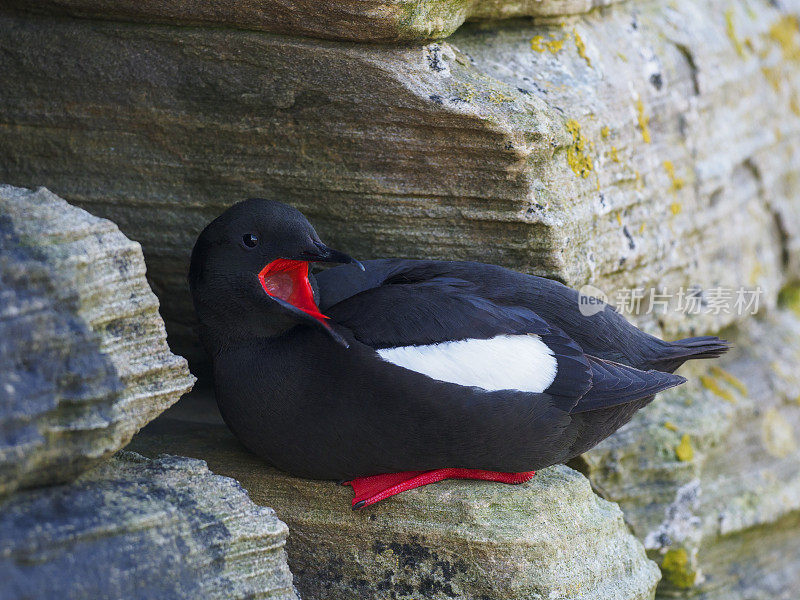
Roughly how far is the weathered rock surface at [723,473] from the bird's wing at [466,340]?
4.04 feet

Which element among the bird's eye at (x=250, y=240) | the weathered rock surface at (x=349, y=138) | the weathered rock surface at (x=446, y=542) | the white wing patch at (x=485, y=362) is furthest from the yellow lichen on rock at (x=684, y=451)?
the bird's eye at (x=250, y=240)

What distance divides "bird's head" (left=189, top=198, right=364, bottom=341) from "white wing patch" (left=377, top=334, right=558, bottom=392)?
374 millimetres

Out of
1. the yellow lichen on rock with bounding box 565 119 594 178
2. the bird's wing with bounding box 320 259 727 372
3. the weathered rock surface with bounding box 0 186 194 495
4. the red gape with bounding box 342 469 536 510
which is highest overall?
the yellow lichen on rock with bounding box 565 119 594 178

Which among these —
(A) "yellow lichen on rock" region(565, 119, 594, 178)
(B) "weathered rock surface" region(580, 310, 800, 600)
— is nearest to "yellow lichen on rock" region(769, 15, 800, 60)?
(B) "weathered rock surface" region(580, 310, 800, 600)

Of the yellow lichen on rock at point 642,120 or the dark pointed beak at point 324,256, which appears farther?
the yellow lichen on rock at point 642,120

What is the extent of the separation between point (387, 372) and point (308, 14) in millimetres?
1502

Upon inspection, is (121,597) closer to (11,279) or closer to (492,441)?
(11,279)

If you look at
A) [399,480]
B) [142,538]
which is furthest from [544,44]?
[142,538]

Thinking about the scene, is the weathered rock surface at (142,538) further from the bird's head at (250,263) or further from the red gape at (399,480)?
the bird's head at (250,263)

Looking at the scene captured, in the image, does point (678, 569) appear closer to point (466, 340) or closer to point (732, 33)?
point (466, 340)

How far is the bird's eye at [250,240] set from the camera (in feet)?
10.5

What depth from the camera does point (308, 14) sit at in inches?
141

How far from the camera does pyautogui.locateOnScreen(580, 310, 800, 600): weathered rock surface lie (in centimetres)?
441

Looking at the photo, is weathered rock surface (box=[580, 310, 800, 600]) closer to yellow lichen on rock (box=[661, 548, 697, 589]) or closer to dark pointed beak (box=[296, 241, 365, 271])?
yellow lichen on rock (box=[661, 548, 697, 589])
